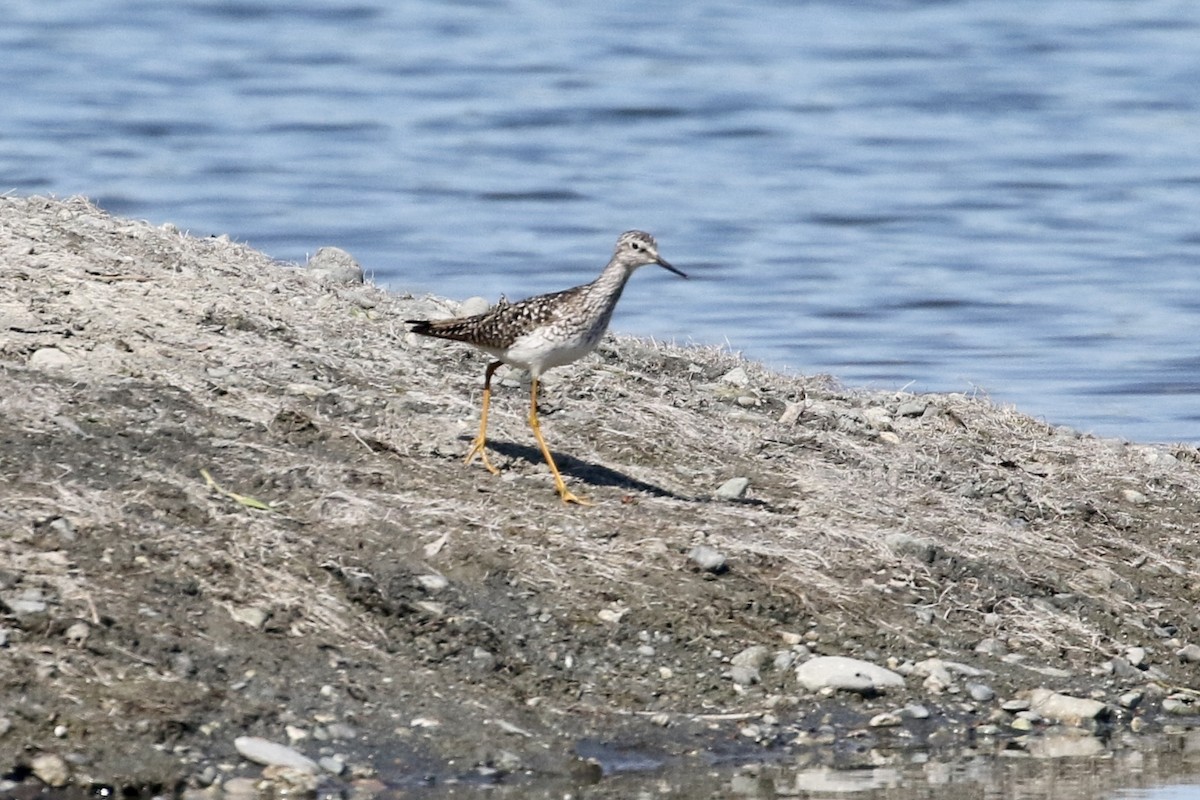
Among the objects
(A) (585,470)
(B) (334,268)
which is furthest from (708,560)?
(B) (334,268)

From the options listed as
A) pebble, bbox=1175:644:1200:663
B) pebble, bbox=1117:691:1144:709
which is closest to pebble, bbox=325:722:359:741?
pebble, bbox=1117:691:1144:709

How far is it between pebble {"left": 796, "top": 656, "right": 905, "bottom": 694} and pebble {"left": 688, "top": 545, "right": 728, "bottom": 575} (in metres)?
0.57

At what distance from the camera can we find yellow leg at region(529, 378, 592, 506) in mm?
9000

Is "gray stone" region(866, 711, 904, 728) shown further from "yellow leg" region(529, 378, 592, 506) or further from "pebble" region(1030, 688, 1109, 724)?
"yellow leg" region(529, 378, 592, 506)

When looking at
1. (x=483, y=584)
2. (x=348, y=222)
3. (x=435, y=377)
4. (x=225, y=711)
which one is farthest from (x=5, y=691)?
(x=348, y=222)

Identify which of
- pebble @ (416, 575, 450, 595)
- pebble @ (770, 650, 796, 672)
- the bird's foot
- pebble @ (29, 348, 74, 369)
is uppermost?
pebble @ (29, 348, 74, 369)

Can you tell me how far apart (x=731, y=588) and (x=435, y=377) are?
226 cm

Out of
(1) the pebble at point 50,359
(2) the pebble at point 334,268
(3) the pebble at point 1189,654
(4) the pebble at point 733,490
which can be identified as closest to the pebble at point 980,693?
(3) the pebble at point 1189,654

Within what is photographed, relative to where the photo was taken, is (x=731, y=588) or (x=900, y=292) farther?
(x=900, y=292)

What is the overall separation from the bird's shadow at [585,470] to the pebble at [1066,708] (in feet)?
6.06

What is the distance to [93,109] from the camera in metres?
28.2

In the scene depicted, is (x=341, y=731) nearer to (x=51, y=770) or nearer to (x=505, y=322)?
(x=51, y=770)

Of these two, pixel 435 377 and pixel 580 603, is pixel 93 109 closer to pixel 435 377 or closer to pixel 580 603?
pixel 435 377

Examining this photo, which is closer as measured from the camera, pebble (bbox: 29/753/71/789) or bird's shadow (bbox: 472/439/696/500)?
pebble (bbox: 29/753/71/789)
